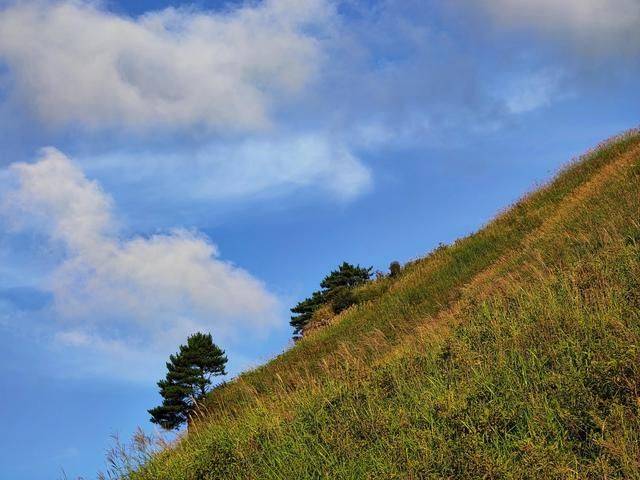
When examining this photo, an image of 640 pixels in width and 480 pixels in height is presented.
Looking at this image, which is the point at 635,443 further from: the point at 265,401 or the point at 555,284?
the point at 265,401

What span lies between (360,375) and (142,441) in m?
3.36

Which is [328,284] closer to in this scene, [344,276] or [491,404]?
[344,276]

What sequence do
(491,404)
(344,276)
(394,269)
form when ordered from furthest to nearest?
(344,276) < (394,269) < (491,404)

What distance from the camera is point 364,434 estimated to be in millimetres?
6227

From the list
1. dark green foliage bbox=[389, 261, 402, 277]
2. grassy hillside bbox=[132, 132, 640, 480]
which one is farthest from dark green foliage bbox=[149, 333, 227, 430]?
grassy hillside bbox=[132, 132, 640, 480]

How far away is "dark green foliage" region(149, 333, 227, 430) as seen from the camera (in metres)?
27.9

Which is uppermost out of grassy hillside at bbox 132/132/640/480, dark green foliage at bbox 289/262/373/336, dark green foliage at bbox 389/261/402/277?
dark green foliage at bbox 289/262/373/336

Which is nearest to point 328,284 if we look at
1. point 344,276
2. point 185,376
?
point 344,276

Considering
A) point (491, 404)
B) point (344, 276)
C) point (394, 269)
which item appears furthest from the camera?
point (344, 276)

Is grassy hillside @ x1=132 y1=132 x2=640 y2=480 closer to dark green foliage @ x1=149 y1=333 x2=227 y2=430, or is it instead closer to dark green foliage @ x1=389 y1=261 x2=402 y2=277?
dark green foliage @ x1=389 y1=261 x2=402 y2=277

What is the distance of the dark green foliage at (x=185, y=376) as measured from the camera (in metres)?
27.9

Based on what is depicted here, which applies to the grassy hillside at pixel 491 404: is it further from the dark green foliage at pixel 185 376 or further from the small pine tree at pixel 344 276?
the small pine tree at pixel 344 276

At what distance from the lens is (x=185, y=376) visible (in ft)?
93.0

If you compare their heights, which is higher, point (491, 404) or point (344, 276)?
point (344, 276)
